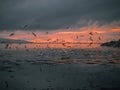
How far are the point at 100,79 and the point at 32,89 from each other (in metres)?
10.4

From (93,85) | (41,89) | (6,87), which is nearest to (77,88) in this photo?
(93,85)

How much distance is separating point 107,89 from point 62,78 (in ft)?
27.4

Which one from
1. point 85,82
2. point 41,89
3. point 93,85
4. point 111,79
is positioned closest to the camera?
point 41,89

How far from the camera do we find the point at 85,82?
3042 cm

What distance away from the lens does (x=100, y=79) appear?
32250mm

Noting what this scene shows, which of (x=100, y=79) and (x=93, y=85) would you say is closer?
(x=93, y=85)

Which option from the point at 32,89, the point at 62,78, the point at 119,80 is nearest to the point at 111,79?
the point at 119,80

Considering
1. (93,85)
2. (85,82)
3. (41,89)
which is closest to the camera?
(41,89)

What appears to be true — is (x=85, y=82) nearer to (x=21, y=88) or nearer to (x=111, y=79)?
(x=111, y=79)

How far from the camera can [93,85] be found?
93.2 ft

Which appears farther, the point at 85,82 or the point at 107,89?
the point at 85,82

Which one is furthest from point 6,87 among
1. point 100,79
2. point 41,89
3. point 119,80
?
point 119,80

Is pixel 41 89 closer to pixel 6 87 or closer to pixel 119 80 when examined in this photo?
pixel 6 87

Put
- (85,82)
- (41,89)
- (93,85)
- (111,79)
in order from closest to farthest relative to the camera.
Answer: (41,89) → (93,85) → (85,82) → (111,79)
